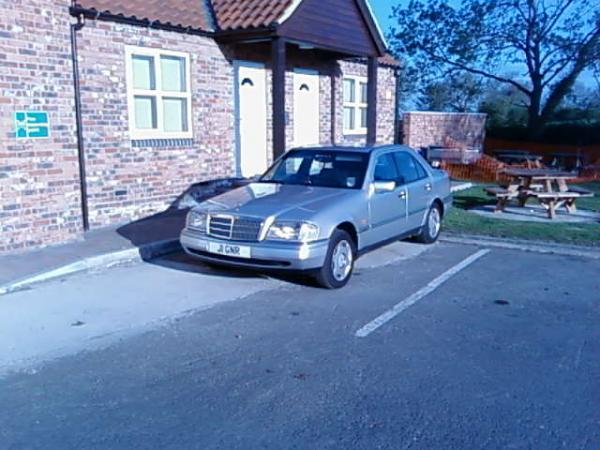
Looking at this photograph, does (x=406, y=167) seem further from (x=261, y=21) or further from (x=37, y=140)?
(x=37, y=140)

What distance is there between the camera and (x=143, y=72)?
35.0ft

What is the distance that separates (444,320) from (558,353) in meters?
1.12

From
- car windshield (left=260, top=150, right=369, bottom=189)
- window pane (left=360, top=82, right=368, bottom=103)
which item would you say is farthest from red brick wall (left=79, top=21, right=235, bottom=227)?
window pane (left=360, top=82, right=368, bottom=103)

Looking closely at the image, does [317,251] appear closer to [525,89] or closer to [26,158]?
[26,158]

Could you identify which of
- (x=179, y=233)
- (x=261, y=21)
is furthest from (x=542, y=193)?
(x=179, y=233)

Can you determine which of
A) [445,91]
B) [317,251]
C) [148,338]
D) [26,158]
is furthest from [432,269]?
[445,91]

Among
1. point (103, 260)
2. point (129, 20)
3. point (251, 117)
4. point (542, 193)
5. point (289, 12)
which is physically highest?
point (289, 12)

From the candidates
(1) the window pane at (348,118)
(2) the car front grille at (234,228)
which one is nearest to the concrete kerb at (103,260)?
(2) the car front grille at (234,228)

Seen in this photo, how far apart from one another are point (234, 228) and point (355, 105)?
1057 cm

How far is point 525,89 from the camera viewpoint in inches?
1309

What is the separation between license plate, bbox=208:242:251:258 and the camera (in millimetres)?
6715

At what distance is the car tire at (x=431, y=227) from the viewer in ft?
30.6

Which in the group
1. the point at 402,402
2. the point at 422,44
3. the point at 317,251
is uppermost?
the point at 422,44

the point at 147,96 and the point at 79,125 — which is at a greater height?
the point at 147,96
